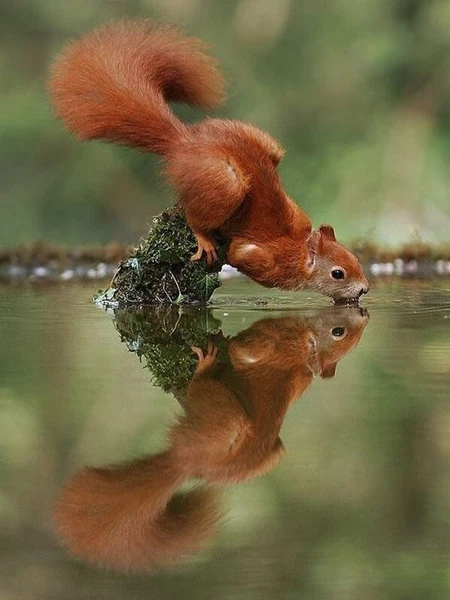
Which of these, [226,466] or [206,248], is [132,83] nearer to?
[206,248]

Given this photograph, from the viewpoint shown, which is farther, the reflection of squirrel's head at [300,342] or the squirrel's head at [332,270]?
the squirrel's head at [332,270]

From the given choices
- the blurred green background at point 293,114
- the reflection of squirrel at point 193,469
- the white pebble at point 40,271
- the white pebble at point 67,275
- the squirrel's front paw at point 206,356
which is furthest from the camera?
the blurred green background at point 293,114

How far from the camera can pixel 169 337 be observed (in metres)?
2.67

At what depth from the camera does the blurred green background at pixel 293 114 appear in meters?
5.67

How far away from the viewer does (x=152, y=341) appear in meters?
2.60

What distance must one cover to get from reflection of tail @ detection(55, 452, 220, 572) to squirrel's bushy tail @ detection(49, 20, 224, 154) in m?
1.96

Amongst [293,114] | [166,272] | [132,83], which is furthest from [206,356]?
[293,114]

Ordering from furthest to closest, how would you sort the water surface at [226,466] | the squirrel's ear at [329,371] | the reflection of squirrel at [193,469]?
the squirrel's ear at [329,371], the reflection of squirrel at [193,469], the water surface at [226,466]

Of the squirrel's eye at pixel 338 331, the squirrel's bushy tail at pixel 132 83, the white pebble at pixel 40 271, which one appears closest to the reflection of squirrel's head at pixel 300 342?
the squirrel's eye at pixel 338 331

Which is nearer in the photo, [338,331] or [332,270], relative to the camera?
[338,331]

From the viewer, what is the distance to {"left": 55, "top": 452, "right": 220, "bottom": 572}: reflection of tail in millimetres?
1129

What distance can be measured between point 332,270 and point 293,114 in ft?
9.01

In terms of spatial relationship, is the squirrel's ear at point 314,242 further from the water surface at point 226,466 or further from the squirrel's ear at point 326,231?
the water surface at point 226,466

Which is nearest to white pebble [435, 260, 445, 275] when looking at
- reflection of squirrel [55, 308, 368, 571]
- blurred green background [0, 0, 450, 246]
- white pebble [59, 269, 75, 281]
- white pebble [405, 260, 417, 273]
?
white pebble [405, 260, 417, 273]
